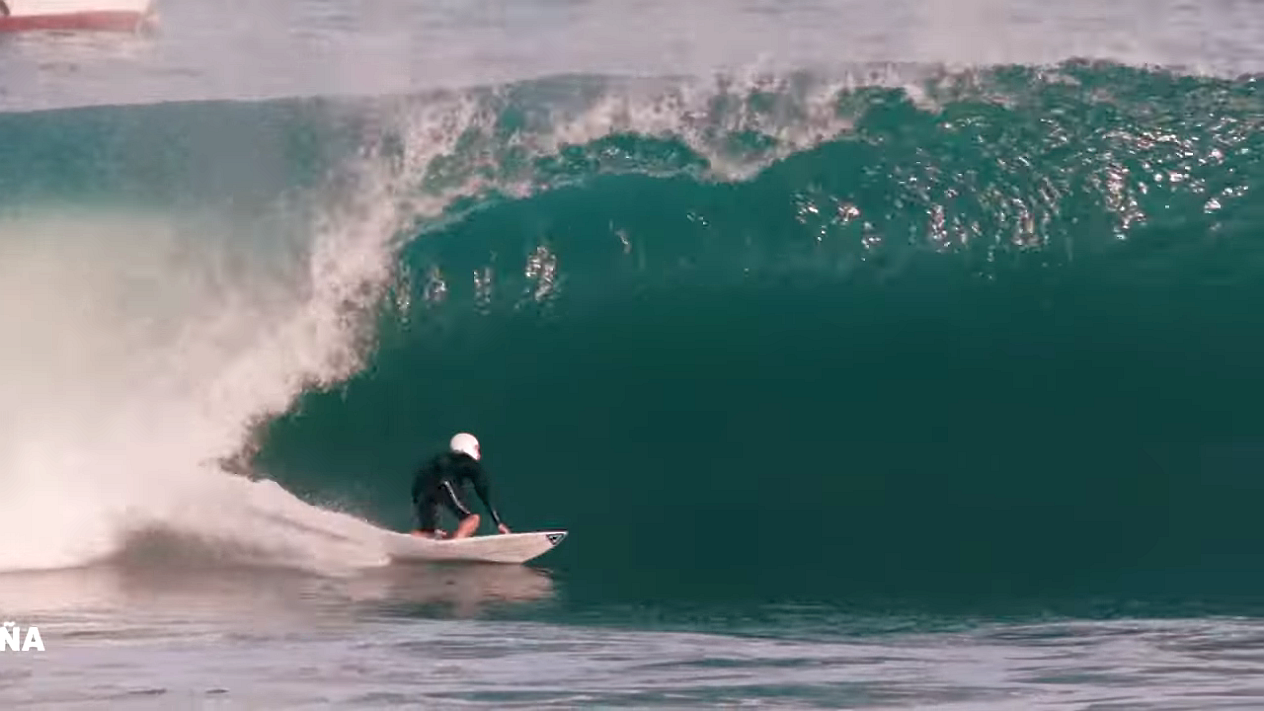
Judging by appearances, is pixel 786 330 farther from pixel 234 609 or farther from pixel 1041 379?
pixel 234 609

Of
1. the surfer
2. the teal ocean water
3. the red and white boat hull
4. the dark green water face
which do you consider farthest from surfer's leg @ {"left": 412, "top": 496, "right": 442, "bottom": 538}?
the red and white boat hull

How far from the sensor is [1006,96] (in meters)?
Result: 12.8

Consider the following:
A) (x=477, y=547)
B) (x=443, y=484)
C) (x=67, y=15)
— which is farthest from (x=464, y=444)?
(x=67, y=15)

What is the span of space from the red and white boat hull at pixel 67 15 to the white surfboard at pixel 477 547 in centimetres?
580

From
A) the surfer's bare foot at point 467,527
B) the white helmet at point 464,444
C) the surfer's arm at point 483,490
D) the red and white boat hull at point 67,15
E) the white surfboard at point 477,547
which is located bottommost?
the white surfboard at point 477,547

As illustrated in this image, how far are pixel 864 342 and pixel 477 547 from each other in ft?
9.63

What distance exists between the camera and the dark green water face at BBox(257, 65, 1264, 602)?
Answer: 1104 centimetres

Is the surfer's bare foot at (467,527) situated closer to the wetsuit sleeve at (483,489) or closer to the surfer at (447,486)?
the surfer at (447,486)

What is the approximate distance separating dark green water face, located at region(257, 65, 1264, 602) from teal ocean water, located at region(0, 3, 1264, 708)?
2 cm

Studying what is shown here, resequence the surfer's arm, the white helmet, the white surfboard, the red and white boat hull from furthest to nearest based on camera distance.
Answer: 1. the red and white boat hull
2. the white helmet
3. the white surfboard
4. the surfer's arm

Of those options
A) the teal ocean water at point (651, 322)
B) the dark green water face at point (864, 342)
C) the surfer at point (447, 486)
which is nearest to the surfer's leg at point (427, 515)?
the surfer at point (447, 486)

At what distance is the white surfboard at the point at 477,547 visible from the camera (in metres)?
10.2

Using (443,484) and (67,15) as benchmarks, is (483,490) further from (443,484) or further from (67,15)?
(67,15)

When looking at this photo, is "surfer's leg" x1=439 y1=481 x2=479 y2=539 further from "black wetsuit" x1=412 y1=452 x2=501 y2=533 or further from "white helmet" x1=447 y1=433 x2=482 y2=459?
"white helmet" x1=447 y1=433 x2=482 y2=459
